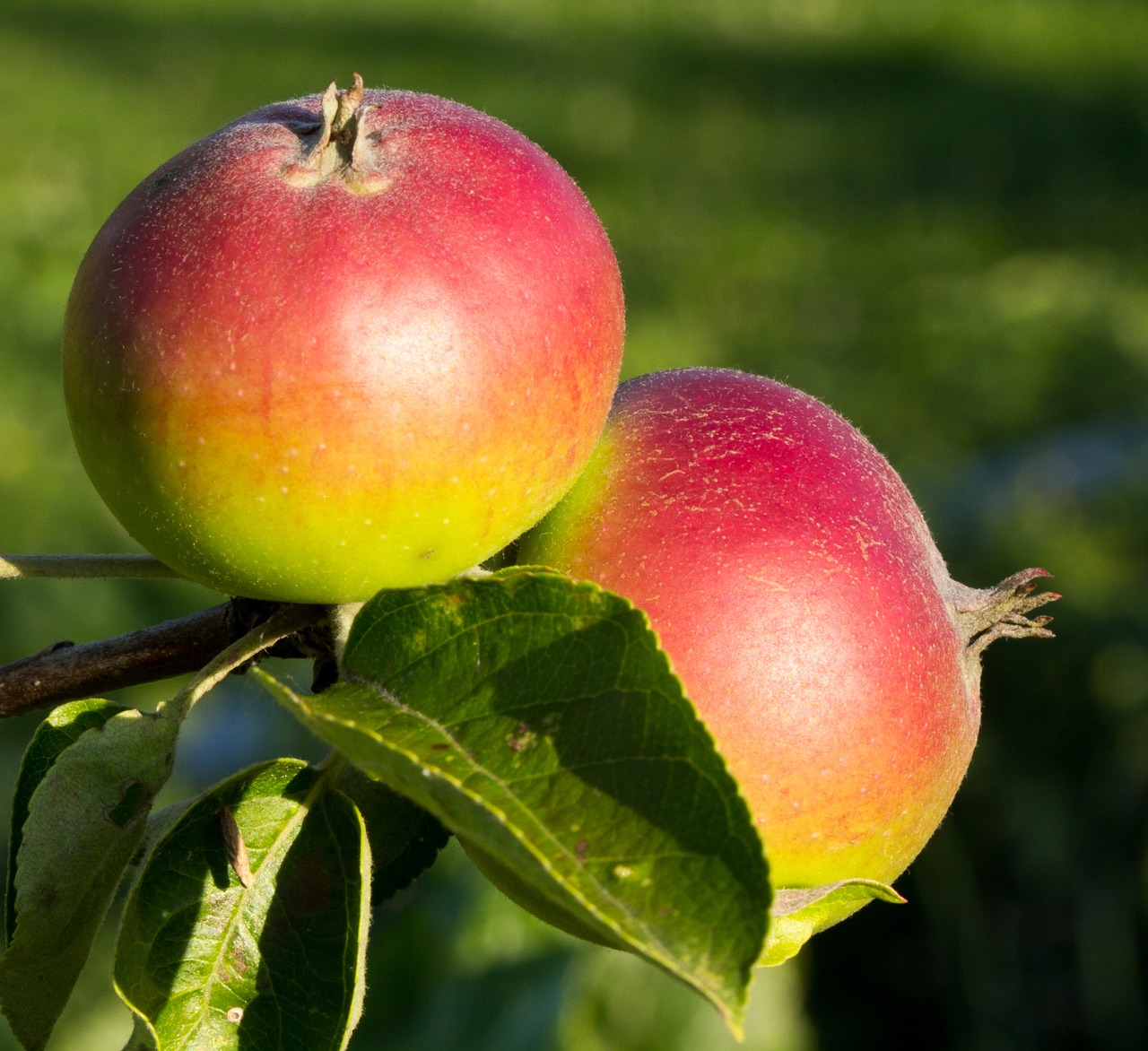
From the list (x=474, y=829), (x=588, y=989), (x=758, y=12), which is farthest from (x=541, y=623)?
(x=758, y=12)

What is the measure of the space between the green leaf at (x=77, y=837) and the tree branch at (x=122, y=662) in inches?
3.9

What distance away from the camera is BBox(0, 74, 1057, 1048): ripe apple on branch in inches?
36.4

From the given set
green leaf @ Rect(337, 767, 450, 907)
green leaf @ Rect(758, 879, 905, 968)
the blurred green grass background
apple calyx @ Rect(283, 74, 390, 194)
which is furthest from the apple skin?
the blurred green grass background

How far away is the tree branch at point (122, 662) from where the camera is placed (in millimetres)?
1205

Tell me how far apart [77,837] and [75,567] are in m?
0.20

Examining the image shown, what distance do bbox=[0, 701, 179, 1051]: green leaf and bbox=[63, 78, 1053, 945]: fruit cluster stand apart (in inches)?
5.2

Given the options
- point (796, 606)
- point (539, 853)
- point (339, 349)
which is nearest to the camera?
point (539, 853)

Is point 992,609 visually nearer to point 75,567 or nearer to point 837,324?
point 75,567

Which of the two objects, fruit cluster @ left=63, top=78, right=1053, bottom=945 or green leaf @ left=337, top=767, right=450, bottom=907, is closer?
fruit cluster @ left=63, top=78, right=1053, bottom=945

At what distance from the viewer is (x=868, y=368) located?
5777 millimetres

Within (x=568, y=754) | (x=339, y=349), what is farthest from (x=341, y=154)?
(x=568, y=754)

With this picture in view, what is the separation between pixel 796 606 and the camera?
109 cm

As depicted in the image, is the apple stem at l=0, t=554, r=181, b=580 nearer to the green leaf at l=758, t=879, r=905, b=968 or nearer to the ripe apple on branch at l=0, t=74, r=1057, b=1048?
the ripe apple on branch at l=0, t=74, r=1057, b=1048

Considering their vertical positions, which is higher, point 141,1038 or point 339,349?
point 339,349
